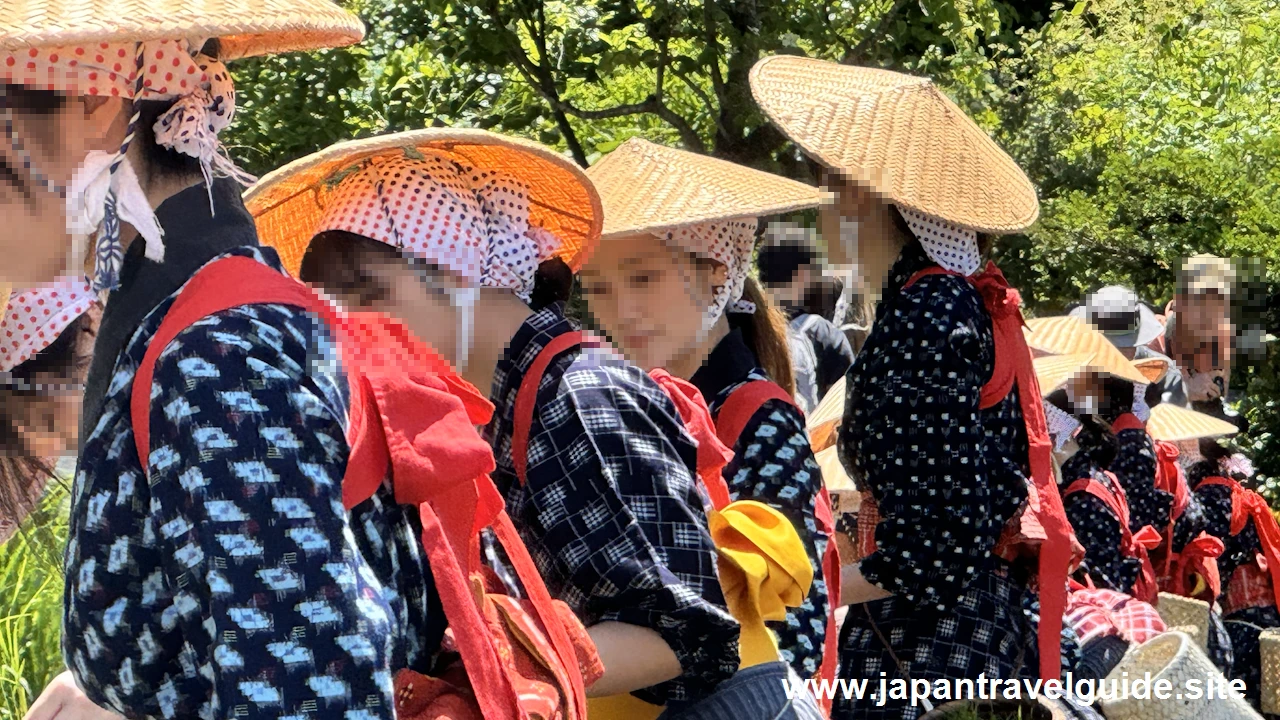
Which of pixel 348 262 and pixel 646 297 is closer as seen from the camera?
pixel 348 262

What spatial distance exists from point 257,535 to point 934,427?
7.80 ft

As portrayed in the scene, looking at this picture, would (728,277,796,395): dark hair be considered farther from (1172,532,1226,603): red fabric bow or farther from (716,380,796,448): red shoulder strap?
(1172,532,1226,603): red fabric bow

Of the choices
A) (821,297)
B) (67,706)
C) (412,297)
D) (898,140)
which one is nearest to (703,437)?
(412,297)

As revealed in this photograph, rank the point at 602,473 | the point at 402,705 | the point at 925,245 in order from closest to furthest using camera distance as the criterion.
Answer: the point at 402,705
the point at 602,473
the point at 925,245

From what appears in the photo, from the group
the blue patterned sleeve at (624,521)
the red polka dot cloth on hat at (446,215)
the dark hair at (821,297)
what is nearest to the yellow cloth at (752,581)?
the blue patterned sleeve at (624,521)

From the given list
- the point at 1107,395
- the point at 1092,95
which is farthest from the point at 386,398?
the point at 1092,95

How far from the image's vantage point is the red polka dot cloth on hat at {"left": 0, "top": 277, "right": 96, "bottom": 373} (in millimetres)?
1782

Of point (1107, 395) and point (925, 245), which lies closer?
point (925, 245)

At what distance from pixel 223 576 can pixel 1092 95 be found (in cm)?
1251

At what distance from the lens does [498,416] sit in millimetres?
2502

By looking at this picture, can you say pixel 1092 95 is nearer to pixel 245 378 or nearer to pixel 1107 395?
pixel 1107 395

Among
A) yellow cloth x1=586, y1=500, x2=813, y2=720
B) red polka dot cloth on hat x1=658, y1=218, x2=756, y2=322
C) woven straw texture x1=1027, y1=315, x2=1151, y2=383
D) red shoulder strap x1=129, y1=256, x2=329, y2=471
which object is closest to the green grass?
red polka dot cloth on hat x1=658, y1=218, x2=756, y2=322

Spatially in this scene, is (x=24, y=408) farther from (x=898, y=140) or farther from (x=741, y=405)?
(x=898, y=140)

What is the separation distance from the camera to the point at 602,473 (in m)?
2.39
